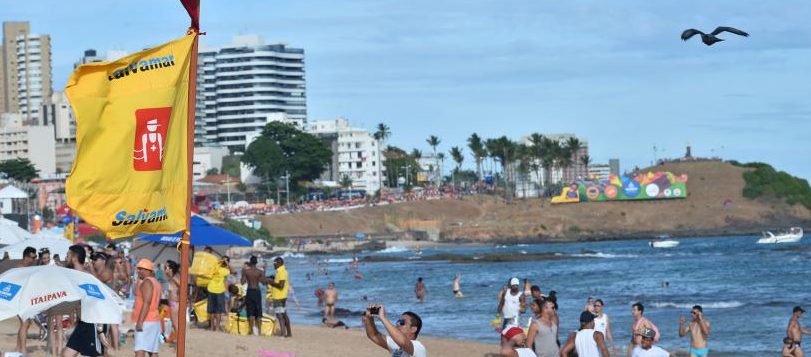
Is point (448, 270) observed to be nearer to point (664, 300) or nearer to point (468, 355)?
point (664, 300)

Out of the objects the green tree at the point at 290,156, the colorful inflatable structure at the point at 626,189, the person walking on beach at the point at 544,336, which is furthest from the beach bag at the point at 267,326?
the green tree at the point at 290,156

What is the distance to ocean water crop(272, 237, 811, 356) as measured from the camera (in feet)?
108

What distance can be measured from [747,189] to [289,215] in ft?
233

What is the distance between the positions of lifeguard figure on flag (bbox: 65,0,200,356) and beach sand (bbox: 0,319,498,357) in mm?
7168

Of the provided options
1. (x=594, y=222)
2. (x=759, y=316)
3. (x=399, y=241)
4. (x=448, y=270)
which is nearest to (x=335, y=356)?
(x=759, y=316)

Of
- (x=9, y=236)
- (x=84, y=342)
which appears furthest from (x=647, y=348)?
(x=9, y=236)

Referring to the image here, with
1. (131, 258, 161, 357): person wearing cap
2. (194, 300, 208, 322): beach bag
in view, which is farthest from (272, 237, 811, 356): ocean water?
(131, 258, 161, 357): person wearing cap

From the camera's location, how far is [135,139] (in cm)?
961

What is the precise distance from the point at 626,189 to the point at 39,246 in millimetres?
148222

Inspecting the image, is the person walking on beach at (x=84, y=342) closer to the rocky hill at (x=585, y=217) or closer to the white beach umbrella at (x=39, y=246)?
the white beach umbrella at (x=39, y=246)

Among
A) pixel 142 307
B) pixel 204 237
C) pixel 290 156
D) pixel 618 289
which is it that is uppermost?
pixel 290 156

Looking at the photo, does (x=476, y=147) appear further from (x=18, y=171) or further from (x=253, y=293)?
(x=253, y=293)

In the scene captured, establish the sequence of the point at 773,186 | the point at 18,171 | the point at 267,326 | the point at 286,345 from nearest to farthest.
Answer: the point at 286,345 → the point at 267,326 → the point at 18,171 → the point at 773,186

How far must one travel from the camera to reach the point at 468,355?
24766mm
